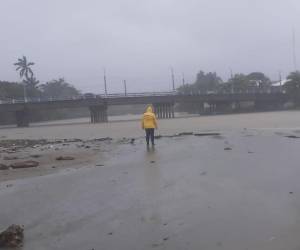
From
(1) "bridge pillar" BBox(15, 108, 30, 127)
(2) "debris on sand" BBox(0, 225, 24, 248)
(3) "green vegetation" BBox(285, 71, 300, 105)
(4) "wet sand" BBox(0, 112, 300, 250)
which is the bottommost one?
(4) "wet sand" BBox(0, 112, 300, 250)

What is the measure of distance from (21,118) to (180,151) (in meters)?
75.2

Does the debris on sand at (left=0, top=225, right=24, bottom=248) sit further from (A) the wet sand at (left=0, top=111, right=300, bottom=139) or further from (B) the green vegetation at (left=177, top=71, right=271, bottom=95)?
(B) the green vegetation at (left=177, top=71, right=271, bottom=95)

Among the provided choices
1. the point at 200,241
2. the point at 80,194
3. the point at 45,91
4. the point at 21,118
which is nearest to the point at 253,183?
the point at 80,194

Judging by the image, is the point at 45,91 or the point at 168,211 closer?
the point at 168,211

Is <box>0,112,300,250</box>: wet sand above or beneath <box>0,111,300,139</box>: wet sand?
above

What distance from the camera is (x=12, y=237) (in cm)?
694

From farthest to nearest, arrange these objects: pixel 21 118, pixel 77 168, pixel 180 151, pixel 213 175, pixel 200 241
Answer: pixel 21 118
pixel 180 151
pixel 77 168
pixel 213 175
pixel 200 241

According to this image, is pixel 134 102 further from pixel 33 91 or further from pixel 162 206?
pixel 162 206

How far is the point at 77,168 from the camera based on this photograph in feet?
49.8

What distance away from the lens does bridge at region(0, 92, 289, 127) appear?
90.6 metres

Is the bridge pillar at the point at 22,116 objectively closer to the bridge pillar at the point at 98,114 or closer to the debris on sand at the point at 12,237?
the bridge pillar at the point at 98,114

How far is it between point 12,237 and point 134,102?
3516 inches

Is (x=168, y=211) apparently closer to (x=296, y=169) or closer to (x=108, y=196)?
(x=108, y=196)

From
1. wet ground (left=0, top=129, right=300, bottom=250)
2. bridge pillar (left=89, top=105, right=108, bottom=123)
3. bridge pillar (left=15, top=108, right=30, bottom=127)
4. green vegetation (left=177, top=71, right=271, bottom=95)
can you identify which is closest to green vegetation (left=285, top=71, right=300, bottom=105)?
green vegetation (left=177, top=71, right=271, bottom=95)
